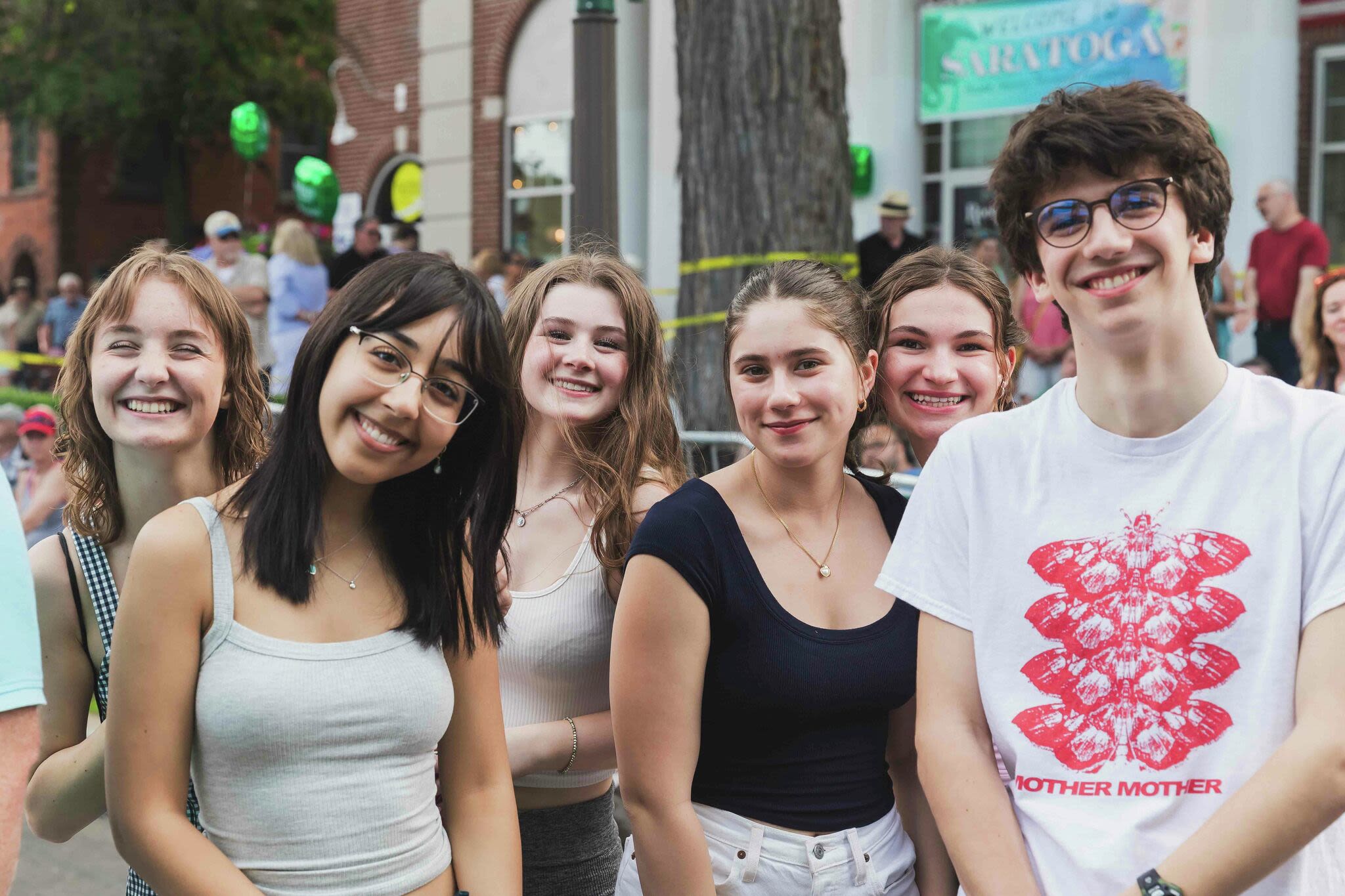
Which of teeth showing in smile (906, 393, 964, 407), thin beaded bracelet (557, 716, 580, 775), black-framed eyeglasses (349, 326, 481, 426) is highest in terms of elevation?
black-framed eyeglasses (349, 326, 481, 426)

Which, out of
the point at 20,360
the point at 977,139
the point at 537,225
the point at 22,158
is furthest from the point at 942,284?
the point at 22,158

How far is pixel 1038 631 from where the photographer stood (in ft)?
6.89

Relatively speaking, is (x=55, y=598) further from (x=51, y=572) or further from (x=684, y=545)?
(x=684, y=545)

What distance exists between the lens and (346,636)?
225cm

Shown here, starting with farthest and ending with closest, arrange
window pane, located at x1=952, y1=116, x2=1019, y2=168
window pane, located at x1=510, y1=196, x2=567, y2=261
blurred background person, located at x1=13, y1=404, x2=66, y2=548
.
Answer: window pane, located at x1=510, y1=196, x2=567, y2=261
window pane, located at x1=952, y1=116, x2=1019, y2=168
blurred background person, located at x1=13, y1=404, x2=66, y2=548

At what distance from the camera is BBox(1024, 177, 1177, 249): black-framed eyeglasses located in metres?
2.09

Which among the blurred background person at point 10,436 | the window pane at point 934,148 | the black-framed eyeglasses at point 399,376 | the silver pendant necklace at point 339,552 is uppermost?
the window pane at point 934,148

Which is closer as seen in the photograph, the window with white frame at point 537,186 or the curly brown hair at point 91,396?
the curly brown hair at point 91,396

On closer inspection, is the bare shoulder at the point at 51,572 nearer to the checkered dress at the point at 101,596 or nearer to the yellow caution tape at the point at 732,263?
the checkered dress at the point at 101,596

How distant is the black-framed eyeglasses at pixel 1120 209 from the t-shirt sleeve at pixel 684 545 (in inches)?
32.4

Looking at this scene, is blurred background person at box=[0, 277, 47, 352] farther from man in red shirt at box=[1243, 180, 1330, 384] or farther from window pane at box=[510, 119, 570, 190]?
man in red shirt at box=[1243, 180, 1330, 384]

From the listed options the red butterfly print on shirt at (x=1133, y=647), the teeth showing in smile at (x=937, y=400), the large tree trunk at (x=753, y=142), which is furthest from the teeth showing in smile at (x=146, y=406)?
the large tree trunk at (x=753, y=142)

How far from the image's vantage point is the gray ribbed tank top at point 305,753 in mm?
2131

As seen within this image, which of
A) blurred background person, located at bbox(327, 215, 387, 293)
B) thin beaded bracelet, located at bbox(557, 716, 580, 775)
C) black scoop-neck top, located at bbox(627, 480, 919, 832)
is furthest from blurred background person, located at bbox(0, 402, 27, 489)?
black scoop-neck top, located at bbox(627, 480, 919, 832)
